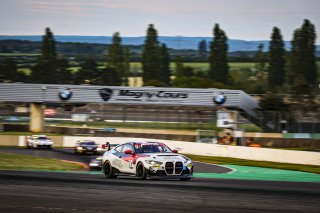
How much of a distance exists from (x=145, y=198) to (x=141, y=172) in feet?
19.9

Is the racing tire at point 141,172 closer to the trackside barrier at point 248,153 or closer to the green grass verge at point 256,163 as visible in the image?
the green grass verge at point 256,163

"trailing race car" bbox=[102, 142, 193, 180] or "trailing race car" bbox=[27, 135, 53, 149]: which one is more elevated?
"trailing race car" bbox=[27, 135, 53, 149]

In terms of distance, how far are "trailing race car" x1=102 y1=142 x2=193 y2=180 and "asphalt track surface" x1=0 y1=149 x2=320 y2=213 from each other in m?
2.06

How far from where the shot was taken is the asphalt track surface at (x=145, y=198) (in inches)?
454

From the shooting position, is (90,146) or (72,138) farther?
(72,138)

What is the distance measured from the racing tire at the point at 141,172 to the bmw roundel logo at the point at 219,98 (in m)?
45.5

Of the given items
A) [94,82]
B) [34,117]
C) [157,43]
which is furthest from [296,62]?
[34,117]

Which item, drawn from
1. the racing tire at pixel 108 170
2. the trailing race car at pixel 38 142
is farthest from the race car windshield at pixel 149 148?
the trailing race car at pixel 38 142

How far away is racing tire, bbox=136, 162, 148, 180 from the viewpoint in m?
18.9

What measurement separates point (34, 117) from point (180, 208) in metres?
55.0

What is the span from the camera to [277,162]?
31875 millimetres

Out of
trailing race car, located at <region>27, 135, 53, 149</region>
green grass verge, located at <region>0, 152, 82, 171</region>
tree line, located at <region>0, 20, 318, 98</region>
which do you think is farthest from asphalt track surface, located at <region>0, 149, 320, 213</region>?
tree line, located at <region>0, 20, 318, 98</region>

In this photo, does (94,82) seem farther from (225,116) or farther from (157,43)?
(225,116)

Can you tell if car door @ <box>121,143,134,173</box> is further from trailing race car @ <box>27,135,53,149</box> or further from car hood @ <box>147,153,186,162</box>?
trailing race car @ <box>27,135,53,149</box>
